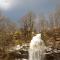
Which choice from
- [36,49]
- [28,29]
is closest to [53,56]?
[36,49]

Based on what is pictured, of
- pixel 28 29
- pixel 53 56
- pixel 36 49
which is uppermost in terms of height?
pixel 28 29

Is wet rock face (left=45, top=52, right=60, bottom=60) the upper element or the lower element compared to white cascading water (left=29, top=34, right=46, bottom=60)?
lower

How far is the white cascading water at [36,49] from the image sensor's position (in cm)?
348

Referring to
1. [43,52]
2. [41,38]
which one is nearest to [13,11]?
[41,38]

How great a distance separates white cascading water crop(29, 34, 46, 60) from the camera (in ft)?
11.4

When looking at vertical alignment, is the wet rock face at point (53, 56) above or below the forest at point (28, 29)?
below

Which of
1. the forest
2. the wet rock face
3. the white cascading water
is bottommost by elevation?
the wet rock face

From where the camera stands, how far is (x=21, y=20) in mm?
3512

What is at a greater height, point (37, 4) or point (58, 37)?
point (37, 4)

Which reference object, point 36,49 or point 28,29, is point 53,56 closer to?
point 36,49

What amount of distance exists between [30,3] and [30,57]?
3.31 ft

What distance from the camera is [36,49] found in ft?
11.5

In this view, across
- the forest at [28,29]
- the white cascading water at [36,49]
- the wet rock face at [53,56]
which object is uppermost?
the forest at [28,29]

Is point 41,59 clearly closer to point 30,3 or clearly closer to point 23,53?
point 23,53
